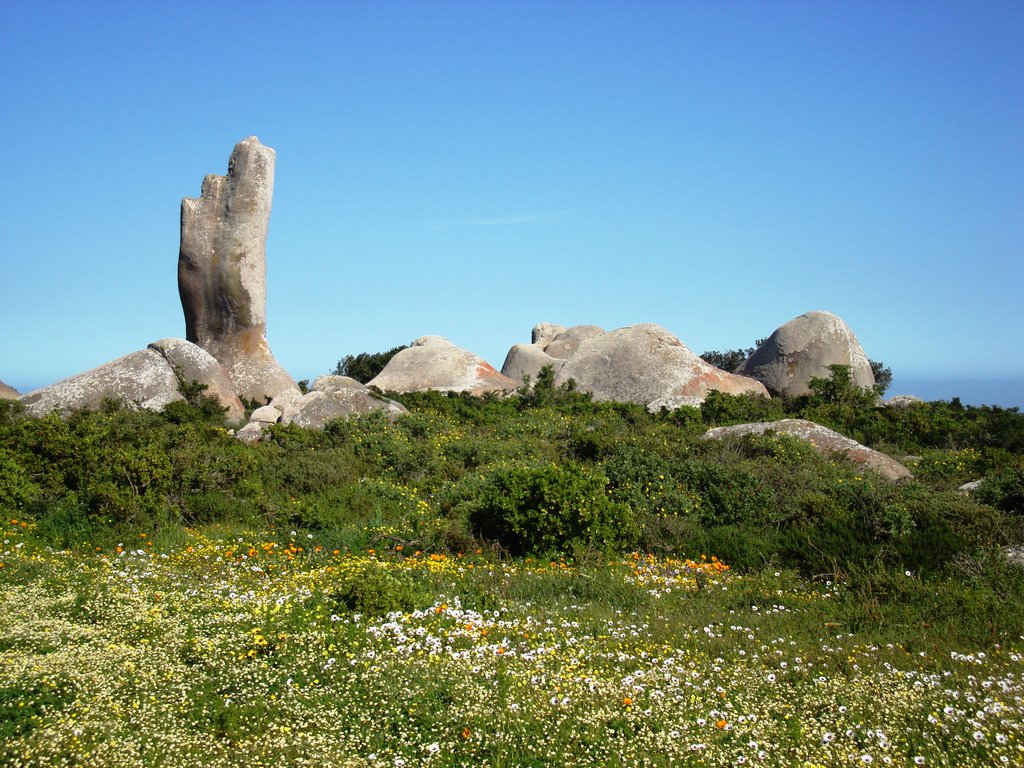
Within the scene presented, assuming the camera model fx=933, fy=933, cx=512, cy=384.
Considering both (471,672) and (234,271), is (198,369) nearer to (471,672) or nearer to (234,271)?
(234,271)

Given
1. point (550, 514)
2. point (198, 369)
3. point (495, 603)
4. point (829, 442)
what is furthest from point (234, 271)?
point (495, 603)

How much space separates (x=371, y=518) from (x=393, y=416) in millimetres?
8169

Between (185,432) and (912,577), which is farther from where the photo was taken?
(185,432)

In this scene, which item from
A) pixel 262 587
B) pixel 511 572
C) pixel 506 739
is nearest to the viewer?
pixel 506 739

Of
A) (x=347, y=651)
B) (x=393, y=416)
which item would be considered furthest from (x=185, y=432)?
(x=347, y=651)

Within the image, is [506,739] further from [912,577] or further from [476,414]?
[476,414]

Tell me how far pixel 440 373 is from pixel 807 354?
12597mm

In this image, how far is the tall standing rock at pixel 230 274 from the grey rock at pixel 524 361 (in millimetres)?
11021

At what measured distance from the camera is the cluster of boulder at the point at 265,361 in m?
23.7

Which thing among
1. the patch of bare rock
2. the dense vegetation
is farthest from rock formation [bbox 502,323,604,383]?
the dense vegetation

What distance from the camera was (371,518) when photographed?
43.2 ft

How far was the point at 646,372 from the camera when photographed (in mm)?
28359

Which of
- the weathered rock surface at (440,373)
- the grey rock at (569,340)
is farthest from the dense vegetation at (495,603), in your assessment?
the grey rock at (569,340)

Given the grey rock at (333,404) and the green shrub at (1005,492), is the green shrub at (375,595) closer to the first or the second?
the green shrub at (1005,492)
